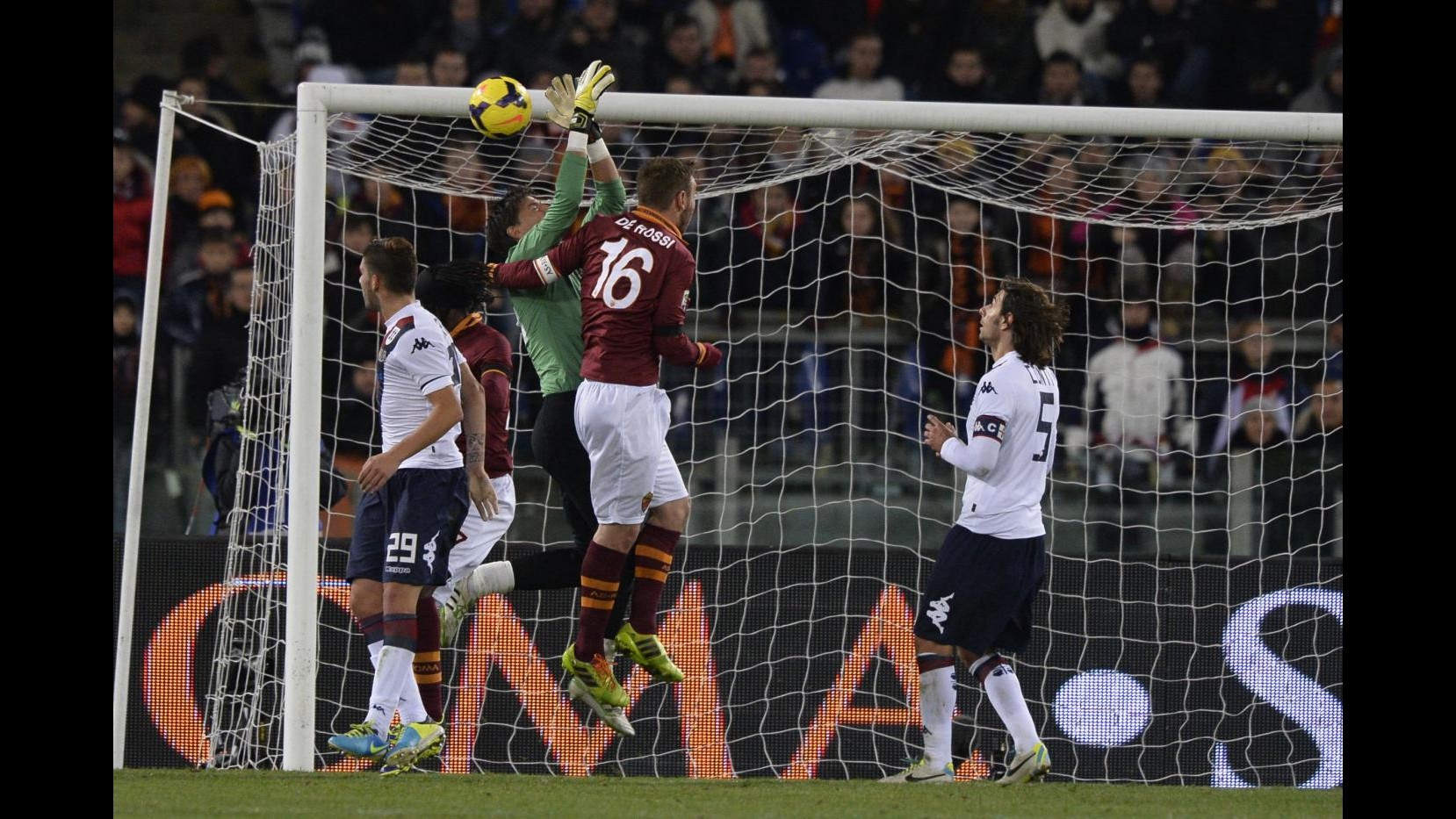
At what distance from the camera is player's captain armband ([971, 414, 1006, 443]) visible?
22.2ft

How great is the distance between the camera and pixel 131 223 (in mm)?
11383

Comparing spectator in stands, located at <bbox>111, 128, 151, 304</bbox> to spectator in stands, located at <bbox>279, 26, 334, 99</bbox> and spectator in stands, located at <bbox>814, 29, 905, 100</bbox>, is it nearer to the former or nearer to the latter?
spectator in stands, located at <bbox>279, 26, 334, 99</bbox>

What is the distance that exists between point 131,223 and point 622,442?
6044 mm

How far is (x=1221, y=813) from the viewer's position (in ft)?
19.2

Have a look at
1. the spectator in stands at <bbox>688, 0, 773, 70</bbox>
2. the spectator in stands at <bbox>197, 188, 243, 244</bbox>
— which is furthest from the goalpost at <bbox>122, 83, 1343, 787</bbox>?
the spectator in stands at <bbox>688, 0, 773, 70</bbox>

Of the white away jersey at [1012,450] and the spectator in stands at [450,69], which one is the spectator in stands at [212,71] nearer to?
the spectator in stands at [450,69]

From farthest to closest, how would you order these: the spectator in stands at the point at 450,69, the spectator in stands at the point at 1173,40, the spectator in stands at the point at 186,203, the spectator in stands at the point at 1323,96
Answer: the spectator in stands at the point at 1173,40 → the spectator in stands at the point at 1323,96 → the spectator in stands at the point at 450,69 → the spectator in stands at the point at 186,203

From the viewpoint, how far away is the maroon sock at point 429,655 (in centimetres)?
704

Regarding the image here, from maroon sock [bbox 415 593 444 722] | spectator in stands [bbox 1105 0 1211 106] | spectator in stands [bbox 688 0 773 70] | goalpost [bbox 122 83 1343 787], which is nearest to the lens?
maroon sock [bbox 415 593 444 722]

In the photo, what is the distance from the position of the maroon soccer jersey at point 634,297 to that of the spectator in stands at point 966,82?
6.62 meters

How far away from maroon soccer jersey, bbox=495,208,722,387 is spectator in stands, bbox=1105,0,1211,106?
7.80 m

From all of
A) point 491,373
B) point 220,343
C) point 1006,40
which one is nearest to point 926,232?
point 1006,40

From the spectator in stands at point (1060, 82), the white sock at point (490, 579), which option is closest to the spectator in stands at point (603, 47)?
the spectator in stands at point (1060, 82)
